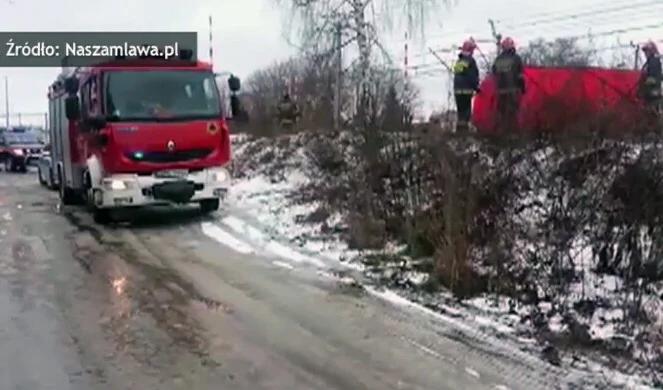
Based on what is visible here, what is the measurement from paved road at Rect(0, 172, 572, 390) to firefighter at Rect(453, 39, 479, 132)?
5.15 meters

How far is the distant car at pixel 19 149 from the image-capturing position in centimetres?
3781

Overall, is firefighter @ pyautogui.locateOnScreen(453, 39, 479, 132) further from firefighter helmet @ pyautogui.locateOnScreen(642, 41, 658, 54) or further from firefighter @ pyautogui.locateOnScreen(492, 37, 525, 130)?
firefighter helmet @ pyautogui.locateOnScreen(642, 41, 658, 54)

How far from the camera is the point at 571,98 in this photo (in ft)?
33.7

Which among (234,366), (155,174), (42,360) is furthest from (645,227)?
(155,174)

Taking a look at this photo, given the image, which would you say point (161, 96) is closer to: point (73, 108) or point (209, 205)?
point (73, 108)

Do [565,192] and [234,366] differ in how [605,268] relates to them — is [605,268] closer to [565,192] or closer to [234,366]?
[565,192]

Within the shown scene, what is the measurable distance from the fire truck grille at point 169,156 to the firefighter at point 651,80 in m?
6.97

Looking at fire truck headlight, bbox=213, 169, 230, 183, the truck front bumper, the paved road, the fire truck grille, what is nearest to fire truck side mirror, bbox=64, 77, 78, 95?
the truck front bumper

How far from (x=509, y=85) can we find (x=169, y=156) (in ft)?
18.1

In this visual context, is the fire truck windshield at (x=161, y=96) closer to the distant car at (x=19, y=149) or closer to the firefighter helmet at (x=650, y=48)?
the firefighter helmet at (x=650, y=48)

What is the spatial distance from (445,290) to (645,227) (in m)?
2.00

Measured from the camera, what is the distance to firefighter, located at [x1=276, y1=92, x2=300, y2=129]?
26.8 meters

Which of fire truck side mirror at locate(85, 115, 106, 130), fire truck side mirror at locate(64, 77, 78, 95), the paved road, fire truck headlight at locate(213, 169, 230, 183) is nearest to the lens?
the paved road

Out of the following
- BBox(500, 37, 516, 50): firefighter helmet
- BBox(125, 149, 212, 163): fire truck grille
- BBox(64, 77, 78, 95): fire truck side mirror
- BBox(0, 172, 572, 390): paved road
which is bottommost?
BBox(0, 172, 572, 390): paved road
